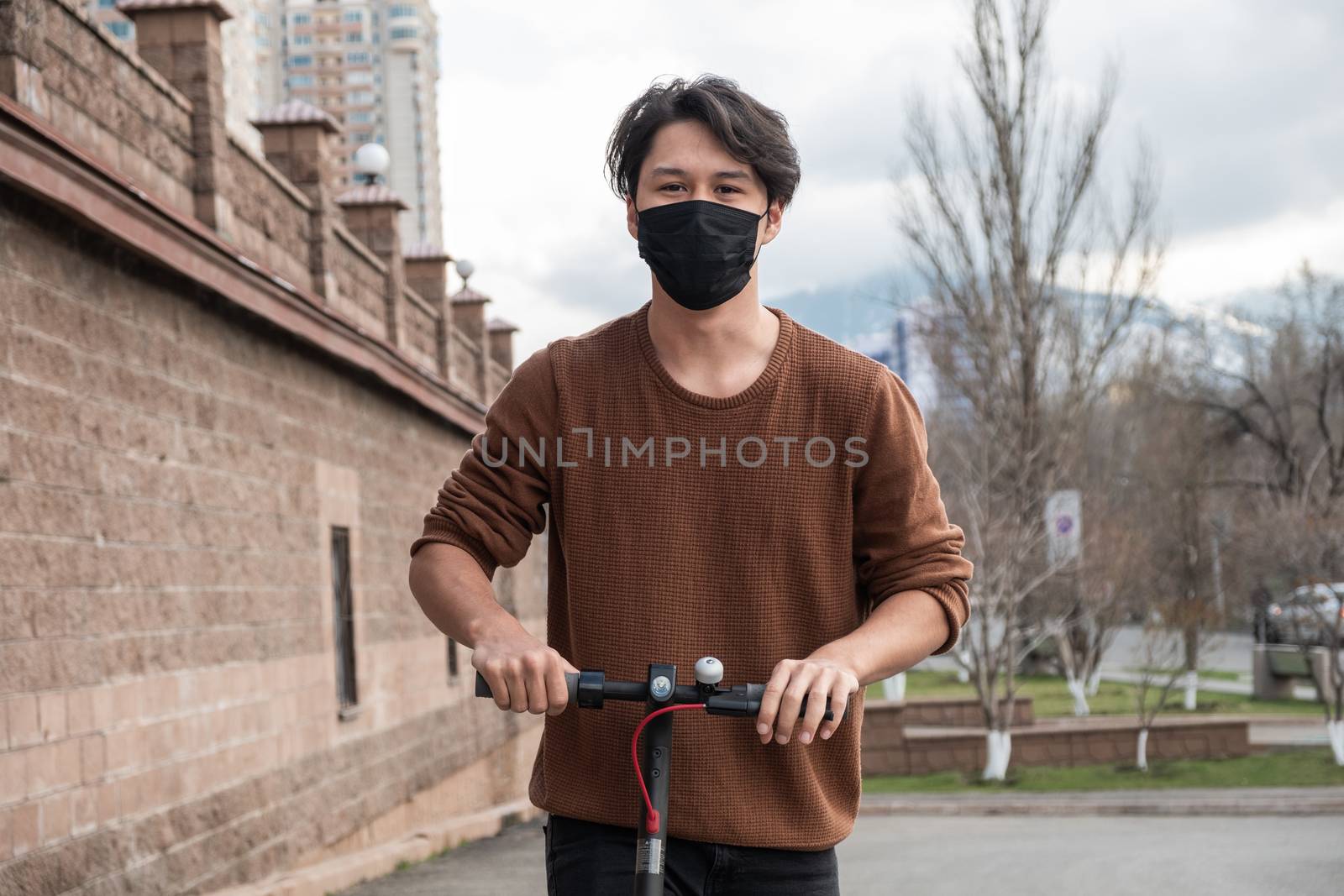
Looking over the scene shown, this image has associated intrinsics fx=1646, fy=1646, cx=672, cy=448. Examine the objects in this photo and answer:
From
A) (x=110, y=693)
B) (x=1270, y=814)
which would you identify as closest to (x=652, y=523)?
(x=110, y=693)

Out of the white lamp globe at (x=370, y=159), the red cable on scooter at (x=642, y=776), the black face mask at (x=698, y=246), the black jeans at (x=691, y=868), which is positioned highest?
the white lamp globe at (x=370, y=159)

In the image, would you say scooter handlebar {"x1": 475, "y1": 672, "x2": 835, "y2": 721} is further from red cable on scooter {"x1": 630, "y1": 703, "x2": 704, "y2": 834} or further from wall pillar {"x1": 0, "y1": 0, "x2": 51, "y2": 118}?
wall pillar {"x1": 0, "y1": 0, "x2": 51, "y2": 118}

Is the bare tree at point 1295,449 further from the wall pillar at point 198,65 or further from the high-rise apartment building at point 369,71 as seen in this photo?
the high-rise apartment building at point 369,71

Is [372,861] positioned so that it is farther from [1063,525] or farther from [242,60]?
[242,60]

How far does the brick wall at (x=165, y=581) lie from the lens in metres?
7.14

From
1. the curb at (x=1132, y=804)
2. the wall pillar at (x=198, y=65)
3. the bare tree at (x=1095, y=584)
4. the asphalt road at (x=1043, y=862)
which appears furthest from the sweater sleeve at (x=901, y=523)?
the bare tree at (x=1095, y=584)

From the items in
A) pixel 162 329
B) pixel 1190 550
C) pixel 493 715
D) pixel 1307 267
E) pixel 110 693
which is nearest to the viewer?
pixel 110 693

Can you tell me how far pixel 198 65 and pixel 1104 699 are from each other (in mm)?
27625

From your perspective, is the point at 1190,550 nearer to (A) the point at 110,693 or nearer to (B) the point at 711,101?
(A) the point at 110,693

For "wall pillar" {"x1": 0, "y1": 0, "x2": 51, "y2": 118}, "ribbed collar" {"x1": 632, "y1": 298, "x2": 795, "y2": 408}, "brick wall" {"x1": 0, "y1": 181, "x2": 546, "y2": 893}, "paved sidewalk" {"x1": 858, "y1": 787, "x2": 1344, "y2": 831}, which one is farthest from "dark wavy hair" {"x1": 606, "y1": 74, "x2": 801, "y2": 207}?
"paved sidewalk" {"x1": 858, "y1": 787, "x2": 1344, "y2": 831}

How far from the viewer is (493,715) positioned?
21344 millimetres

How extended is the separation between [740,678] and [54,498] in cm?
566

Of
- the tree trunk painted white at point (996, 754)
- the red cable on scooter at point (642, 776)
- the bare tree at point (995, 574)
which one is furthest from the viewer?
the bare tree at point (995, 574)

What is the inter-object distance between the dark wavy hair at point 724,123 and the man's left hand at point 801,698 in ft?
2.78
